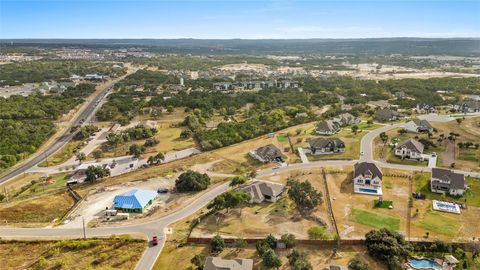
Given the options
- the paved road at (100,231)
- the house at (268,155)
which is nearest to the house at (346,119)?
the house at (268,155)

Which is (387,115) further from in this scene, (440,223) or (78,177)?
(78,177)

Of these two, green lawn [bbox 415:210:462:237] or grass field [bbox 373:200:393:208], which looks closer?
green lawn [bbox 415:210:462:237]

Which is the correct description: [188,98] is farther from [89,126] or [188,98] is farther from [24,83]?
[24,83]

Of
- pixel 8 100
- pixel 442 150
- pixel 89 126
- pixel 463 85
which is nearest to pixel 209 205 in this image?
pixel 442 150

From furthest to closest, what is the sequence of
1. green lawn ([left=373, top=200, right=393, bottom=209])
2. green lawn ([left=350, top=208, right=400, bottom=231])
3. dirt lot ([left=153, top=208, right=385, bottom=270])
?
green lawn ([left=373, top=200, right=393, bottom=209]), green lawn ([left=350, top=208, right=400, bottom=231]), dirt lot ([left=153, top=208, right=385, bottom=270])

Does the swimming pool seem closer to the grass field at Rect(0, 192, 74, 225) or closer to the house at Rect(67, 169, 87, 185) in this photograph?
the grass field at Rect(0, 192, 74, 225)

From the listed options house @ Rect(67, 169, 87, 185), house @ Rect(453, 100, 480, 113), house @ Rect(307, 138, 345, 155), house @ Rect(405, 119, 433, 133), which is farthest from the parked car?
house @ Rect(453, 100, 480, 113)
